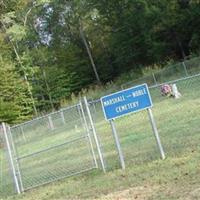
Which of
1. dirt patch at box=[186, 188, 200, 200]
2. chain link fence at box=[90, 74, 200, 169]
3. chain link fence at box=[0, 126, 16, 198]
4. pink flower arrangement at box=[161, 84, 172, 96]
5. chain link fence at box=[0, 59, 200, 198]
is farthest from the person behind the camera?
pink flower arrangement at box=[161, 84, 172, 96]

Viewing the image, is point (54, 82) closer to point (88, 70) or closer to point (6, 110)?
point (88, 70)

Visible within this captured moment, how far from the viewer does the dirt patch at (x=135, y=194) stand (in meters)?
9.18

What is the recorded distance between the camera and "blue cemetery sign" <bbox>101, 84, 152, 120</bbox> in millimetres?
11711

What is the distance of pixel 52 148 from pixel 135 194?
456 cm

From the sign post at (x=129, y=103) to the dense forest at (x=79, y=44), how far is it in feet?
112

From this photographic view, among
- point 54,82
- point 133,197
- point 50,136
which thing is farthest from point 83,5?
point 133,197

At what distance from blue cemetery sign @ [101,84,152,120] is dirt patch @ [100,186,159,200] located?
238cm

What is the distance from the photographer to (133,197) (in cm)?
923

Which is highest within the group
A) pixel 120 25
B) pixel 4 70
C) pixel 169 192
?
pixel 120 25

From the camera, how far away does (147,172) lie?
427 inches

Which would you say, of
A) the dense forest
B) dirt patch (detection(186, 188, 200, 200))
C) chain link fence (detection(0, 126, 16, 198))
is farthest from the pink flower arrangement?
the dense forest

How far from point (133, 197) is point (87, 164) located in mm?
5010

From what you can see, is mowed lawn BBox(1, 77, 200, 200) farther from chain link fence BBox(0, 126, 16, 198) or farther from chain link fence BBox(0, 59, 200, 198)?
chain link fence BBox(0, 126, 16, 198)

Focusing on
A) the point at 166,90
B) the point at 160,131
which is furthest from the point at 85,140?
the point at 166,90
